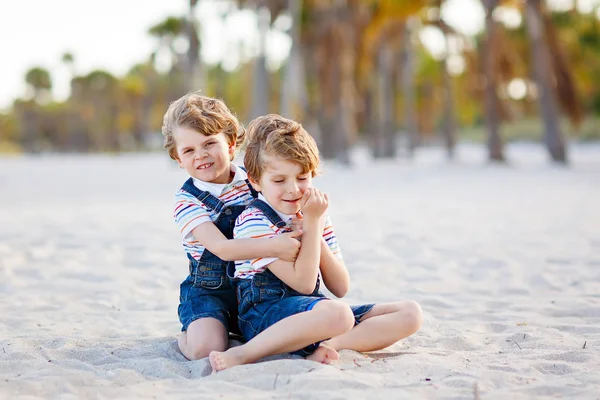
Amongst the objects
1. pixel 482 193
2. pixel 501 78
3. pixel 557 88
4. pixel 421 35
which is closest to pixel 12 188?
pixel 482 193

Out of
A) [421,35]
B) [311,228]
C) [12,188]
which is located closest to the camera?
[311,228]

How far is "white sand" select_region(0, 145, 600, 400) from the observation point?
298cm

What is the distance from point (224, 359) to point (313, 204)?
0.77m

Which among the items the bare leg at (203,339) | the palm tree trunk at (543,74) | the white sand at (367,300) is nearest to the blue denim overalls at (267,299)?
the bare leg at (203,339)

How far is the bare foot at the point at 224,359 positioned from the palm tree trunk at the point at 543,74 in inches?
676

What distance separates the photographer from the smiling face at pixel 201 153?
3.51 meters

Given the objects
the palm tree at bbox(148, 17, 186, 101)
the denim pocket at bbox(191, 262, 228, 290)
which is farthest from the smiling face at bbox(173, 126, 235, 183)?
the palm tree at bbox(148, 17, 186, 101)

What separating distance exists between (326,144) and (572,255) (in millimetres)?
18319

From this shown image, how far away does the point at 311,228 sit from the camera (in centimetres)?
317

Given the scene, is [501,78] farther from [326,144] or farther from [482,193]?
[482,193]

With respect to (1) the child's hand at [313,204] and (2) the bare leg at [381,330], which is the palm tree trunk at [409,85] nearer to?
(2) the bare leg at [381,330]

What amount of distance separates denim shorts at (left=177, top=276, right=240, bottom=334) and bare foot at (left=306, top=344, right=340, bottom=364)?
54cm

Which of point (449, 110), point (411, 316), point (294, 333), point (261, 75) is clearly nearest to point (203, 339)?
point (294, 333)

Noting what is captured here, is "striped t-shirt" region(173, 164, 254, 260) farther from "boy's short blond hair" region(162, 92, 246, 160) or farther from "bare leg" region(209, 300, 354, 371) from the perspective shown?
"bare leg" region(209, 300, 354, 371)
